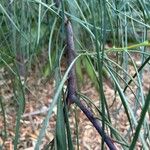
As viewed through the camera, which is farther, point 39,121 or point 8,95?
point 8,95

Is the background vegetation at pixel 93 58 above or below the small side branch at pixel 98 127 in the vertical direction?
above

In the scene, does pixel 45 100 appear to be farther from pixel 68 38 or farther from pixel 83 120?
pixel 68 38

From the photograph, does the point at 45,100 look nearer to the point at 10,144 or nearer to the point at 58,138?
the point at 10,144

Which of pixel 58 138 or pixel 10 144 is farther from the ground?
pixel 58 138

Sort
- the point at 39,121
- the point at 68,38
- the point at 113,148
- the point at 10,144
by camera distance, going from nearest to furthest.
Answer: the point at 113,148, the point at 68,38, the point at 10,144, the point at 39,121

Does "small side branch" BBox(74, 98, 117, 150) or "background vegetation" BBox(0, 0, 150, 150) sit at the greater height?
"background vegetation" BBox(0, 0, 150, 150)

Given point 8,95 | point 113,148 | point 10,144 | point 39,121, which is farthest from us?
point 8,95

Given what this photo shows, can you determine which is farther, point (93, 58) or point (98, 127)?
point (93, 58)

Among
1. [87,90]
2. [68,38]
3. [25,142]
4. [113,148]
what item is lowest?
[25,142]

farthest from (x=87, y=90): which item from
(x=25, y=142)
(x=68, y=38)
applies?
(x=68, y=38)
